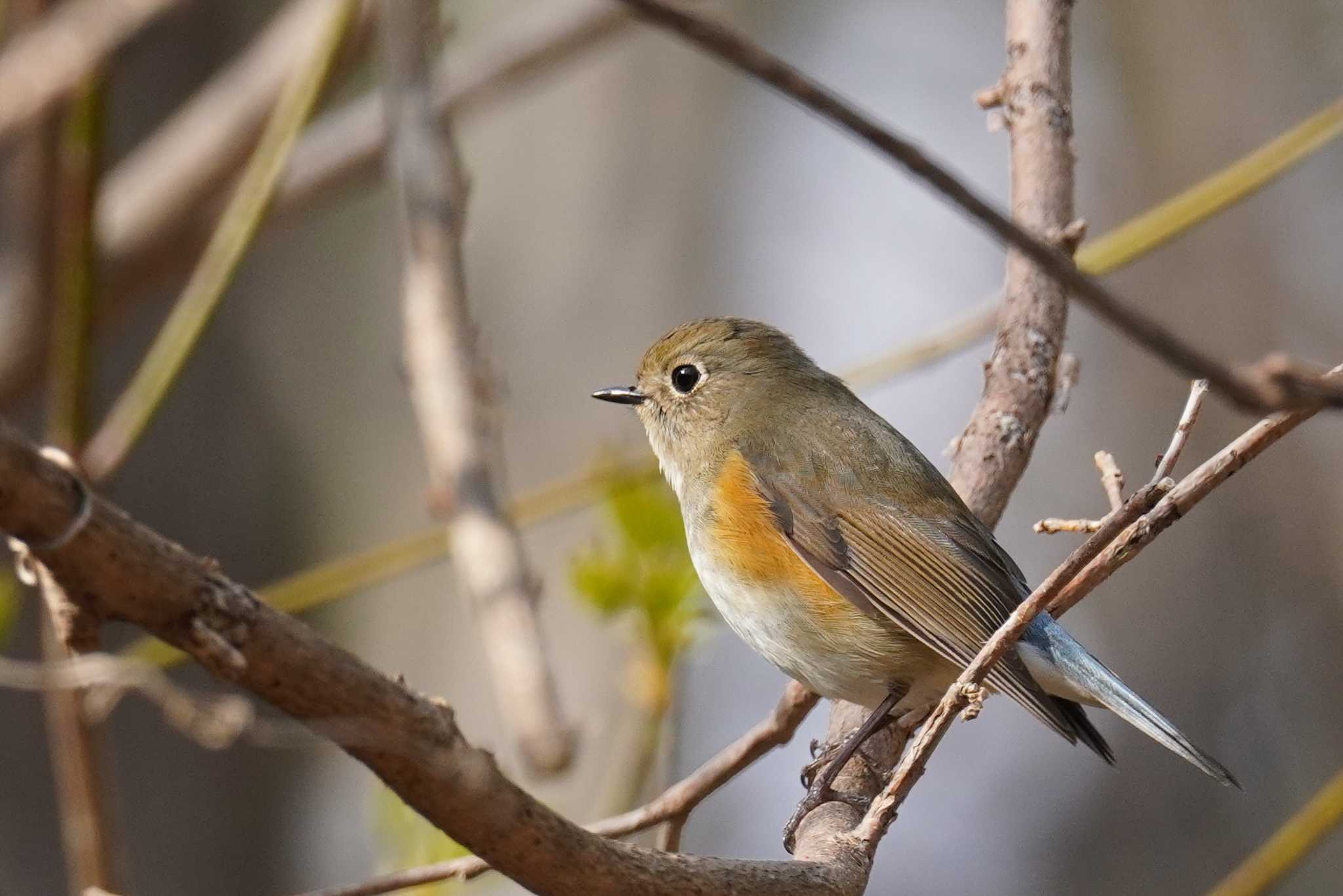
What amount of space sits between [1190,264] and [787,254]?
169 centimetres

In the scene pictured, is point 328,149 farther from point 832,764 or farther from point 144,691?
point 832,764

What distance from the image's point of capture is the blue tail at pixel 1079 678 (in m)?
2.10

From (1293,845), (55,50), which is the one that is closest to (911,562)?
(1293,845)

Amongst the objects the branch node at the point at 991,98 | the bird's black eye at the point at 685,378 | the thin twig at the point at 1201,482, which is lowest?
the thin twig at the point at 1201,482

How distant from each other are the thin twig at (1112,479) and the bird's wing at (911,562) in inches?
29.3

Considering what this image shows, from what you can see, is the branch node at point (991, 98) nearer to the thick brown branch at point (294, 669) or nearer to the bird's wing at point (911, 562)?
the bird's wing at point (911, 562)

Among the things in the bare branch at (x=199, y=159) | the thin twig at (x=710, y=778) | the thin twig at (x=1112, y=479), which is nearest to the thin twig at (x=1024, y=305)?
the thin twig at (x=710, y=778)

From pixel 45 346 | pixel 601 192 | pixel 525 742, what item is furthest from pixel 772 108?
pixel 525 742

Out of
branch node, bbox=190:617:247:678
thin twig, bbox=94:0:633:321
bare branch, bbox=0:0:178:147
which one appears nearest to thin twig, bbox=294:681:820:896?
branch node, bbox=190:617:247:678

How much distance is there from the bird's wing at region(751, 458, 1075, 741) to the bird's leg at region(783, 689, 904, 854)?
0.43ft

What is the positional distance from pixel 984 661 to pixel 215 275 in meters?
1.49

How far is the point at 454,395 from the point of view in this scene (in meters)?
2.44

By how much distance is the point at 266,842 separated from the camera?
5375 mm

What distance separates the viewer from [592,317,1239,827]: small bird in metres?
2.29
